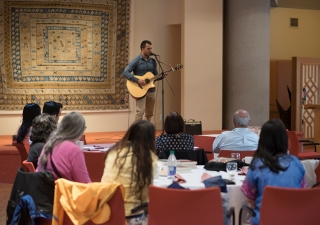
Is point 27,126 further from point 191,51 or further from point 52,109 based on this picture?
point 191,51

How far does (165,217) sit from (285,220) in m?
0.68

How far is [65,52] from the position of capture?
10.7 metres

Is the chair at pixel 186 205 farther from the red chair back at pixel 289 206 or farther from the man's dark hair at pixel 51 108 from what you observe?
the man's dark hair at pixel 51 108

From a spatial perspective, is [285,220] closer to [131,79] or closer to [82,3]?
[131,79]

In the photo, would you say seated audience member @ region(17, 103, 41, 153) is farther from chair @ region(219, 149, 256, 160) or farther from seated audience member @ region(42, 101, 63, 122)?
chair @ region(219, 149, 256, 160)

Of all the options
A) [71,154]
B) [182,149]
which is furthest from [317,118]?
[71,154]

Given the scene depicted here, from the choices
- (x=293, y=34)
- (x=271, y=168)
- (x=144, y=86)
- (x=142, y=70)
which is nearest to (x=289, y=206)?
(x=271, y=168)

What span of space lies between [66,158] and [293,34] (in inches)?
412

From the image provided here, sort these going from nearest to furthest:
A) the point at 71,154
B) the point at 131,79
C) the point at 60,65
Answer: the point at 71,154 < the point at 131,79 < the point at 60,65

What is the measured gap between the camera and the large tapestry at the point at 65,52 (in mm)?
10359

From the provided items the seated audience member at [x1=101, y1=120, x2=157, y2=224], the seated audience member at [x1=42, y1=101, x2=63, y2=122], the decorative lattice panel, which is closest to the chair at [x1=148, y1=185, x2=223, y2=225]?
the seated audience member at [x1=101, y1=120, x2=157, y2=224]

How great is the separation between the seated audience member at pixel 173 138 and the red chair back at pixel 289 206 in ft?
6.61

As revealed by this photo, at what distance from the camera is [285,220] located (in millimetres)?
3230

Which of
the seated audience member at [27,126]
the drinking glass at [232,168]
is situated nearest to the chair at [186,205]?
the drinking glass at [232,168]
